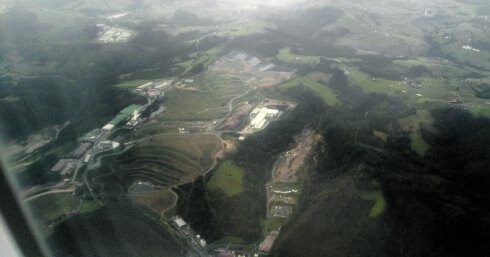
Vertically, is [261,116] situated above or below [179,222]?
above

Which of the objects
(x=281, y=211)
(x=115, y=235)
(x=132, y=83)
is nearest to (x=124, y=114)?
(x=132, y=83)

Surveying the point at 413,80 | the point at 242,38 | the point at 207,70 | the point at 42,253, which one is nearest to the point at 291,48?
the point at 242,38

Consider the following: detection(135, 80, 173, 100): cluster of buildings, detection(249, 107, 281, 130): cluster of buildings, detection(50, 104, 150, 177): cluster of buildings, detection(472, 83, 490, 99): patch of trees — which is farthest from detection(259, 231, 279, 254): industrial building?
detection(472, 83, 490, 99): patch of trees

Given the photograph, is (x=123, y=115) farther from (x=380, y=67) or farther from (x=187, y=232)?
(x=380, y=67)

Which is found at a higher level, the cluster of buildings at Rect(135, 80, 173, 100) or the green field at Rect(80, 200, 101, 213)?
the cluster of buildings at Rect(135, 80, 173, 100)

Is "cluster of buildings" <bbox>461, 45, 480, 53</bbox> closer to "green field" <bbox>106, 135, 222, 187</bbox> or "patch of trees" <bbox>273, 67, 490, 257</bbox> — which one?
"patch of trees" <bbox>273, 67, 490, 257</bbox>

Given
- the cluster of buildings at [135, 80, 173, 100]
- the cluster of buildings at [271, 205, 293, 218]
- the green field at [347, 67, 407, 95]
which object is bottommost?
the cluster of buildings at [271, 205, 293, 218]
